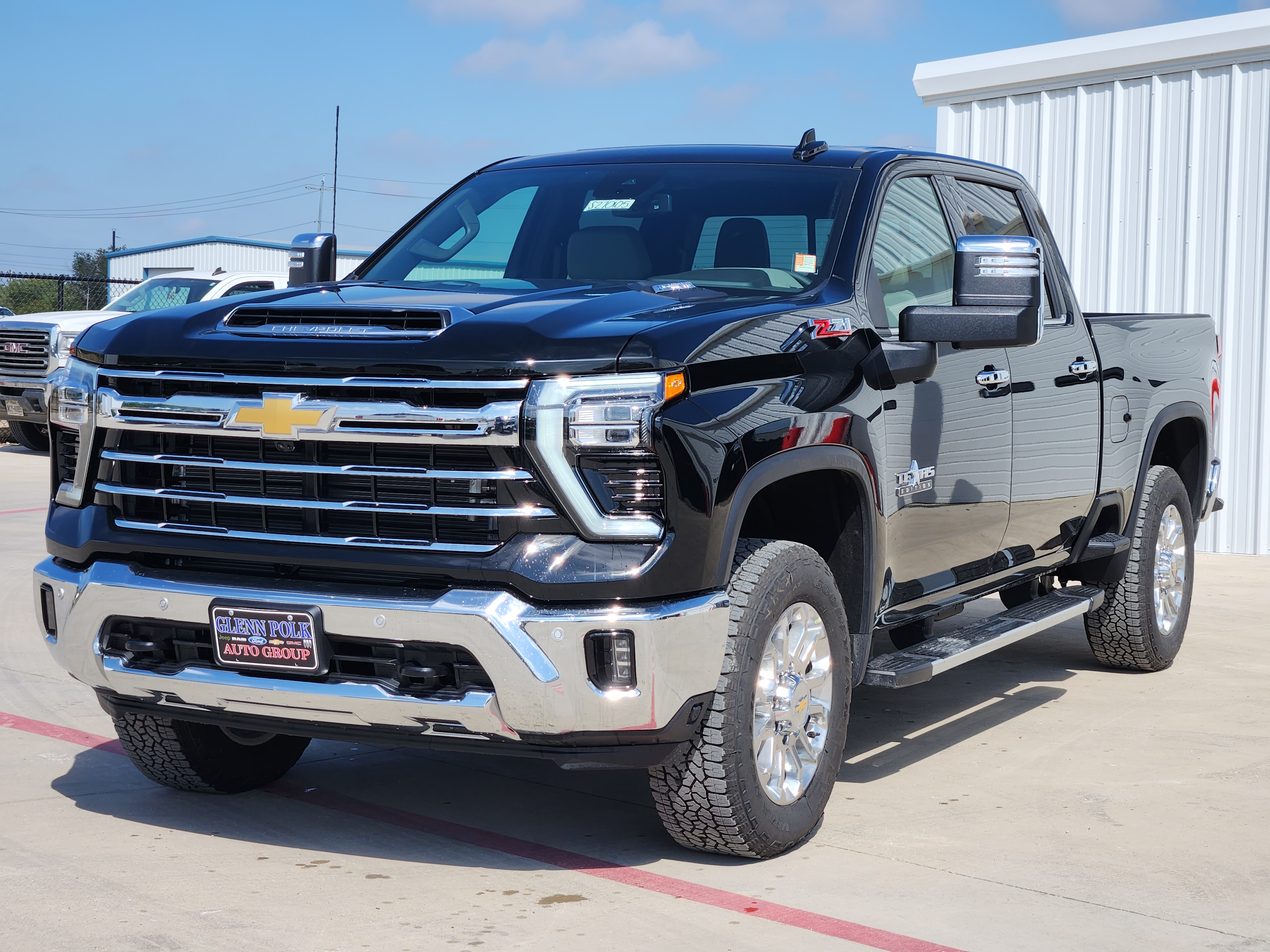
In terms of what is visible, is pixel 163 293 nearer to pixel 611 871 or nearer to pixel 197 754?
pixel 197 754

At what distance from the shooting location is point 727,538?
12.1 ft

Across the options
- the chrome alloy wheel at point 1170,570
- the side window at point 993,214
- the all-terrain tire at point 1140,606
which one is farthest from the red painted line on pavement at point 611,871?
the chrome alloy wheel at point 1170,570

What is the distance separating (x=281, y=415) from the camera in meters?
3.74

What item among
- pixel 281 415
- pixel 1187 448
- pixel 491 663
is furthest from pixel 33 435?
pixel 491 663

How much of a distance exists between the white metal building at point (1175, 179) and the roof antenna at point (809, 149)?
273 inches

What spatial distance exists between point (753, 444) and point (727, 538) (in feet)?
0.87

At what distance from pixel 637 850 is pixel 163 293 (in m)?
14.5

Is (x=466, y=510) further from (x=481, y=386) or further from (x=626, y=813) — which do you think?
(x=626, y=813)

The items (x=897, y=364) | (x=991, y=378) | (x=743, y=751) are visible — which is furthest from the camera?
(x=991, y=378)

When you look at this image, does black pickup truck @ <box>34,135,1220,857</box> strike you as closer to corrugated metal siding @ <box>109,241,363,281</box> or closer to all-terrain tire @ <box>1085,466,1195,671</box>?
all-terrain tire @ <box>1085,466,1195,671</box>

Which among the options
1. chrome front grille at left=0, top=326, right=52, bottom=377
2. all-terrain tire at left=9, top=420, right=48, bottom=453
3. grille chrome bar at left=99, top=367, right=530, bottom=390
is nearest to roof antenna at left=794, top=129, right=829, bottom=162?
grille chrome bar at left=99, top=367, right=530, bottom=390

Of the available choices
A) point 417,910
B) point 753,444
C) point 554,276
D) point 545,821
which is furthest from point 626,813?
point 554,276

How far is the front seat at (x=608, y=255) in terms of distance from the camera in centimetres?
477

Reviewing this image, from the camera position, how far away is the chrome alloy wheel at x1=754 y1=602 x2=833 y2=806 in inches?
157
